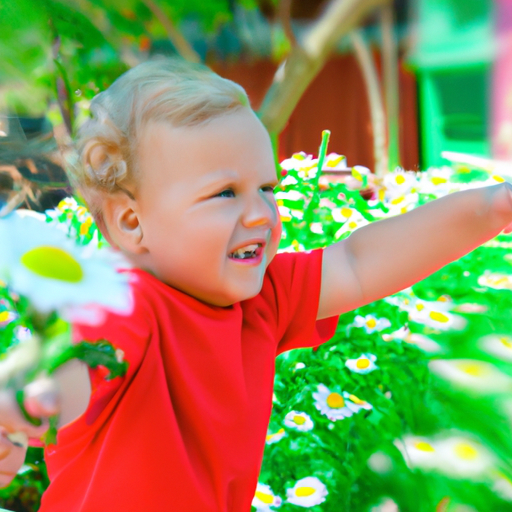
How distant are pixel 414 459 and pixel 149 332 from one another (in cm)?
59

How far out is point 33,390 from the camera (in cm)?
37

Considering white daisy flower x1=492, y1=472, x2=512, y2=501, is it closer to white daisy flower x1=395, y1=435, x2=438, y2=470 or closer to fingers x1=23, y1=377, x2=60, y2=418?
white daisy flower x1=395, y1=435, x2=438, y2=470

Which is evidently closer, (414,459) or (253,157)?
(253,157)

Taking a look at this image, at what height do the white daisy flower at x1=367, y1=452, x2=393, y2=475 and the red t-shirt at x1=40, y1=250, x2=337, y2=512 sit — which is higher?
the red t-shirt at x1=40, y1=250, x2=337, y2=512

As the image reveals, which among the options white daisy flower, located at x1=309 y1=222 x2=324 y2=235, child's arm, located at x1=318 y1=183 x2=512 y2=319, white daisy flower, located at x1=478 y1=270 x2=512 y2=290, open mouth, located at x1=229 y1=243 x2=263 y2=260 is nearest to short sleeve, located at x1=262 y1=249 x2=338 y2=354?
child's arm, located at x1=318 y1=183 x2=512 y2=319

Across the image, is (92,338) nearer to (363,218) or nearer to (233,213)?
(233,213)

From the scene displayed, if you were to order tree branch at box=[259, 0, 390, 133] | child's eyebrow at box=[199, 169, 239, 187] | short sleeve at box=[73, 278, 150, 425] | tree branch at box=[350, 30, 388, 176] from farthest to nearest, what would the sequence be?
tree branch at box=[350, 30, 388, 176]
tree branch at box=[259, 0, 390, 133]
child's eyebrow at box=[199, 169, 239, 187]
short sleeve at box=[73, 278, 150, 425]

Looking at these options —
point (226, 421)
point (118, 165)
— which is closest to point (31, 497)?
point (226, 421)

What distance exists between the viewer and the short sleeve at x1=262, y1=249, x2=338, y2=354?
78 cm

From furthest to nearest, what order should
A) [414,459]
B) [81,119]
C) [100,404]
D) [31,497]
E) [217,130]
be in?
[31,497] < [414,459] < [81,119] < [217,130] < [100,404]

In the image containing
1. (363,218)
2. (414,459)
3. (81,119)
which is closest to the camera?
(81,119)

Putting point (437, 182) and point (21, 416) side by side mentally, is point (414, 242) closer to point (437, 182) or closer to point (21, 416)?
point (21, 416)

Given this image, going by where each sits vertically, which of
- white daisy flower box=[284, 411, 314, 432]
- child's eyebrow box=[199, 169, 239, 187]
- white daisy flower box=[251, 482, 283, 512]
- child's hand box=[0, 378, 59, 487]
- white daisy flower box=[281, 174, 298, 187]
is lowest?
white daisy flower box=[251, 482, 283, 512]

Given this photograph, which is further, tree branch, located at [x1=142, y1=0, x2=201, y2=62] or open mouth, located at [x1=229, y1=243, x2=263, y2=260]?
tree branch, located at [x1=142, y1=0, x2=201, y2=62]
